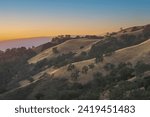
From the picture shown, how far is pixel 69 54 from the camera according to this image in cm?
14100

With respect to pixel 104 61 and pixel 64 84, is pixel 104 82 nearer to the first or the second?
pixel 64 84

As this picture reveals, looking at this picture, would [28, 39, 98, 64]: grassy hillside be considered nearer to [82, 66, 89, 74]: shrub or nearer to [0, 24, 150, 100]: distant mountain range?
[0, 24, 150, 100]: distant mountain range

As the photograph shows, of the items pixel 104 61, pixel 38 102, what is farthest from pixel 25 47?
pixel 38 102

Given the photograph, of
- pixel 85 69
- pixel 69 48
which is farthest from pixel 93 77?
pixel 69 48

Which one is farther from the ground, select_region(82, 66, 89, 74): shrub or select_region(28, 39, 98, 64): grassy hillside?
select_region(82, 66, 89, 74): shrub

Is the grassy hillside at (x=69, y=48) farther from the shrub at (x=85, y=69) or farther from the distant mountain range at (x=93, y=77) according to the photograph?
the shrub at (x=85, y=69)

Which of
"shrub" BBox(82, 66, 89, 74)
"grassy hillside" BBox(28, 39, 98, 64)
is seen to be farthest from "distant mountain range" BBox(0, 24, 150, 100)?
"grassy hillside" BBox(28, 39, 98, 64)

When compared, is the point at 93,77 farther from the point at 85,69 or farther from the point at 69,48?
the point at 69,48

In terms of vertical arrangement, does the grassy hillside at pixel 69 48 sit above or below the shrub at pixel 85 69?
below

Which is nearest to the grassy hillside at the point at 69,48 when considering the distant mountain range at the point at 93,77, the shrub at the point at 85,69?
the distant mountain range at the point at 93,77

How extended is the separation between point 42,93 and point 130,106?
205 ft

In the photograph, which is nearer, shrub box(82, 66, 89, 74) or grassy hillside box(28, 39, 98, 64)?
shrub box(82, 66, 89, 74)

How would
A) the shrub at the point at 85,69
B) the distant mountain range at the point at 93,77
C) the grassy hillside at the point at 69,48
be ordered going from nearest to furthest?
the distant mountain range at the point at 93,77 → the shrub at the point at 85,69 → the grassy hillside at the point at 69,48

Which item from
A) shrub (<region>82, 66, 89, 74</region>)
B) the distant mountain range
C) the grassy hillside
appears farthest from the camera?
the grassy hillside
